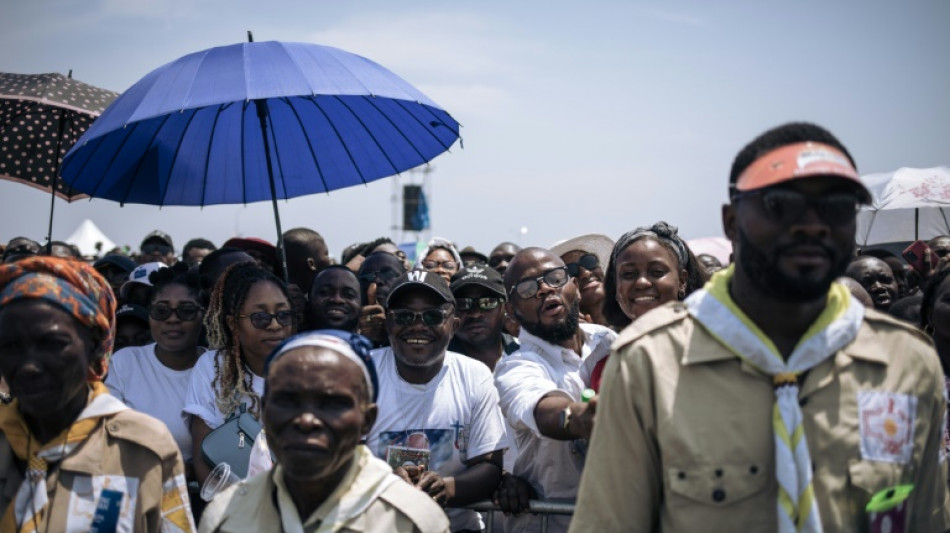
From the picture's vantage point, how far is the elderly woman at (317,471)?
9.71ft

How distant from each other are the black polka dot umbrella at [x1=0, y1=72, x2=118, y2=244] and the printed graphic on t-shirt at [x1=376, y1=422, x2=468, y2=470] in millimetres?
3752

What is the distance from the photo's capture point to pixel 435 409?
4.52 m

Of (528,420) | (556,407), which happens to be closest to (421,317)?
(528,420)

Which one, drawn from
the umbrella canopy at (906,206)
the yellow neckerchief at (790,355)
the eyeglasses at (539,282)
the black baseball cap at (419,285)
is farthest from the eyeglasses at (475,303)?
the umbrella canopy at (906,206)

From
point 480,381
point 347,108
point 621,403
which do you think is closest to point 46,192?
point 347,108

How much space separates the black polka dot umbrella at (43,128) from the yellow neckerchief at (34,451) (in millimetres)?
3971

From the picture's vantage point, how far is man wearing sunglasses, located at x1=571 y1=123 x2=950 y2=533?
2436 millimetres

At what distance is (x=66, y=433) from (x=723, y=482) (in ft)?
7.11

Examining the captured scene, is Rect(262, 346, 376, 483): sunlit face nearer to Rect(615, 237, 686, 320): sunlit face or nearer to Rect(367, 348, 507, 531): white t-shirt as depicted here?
Rect(367, 348, 507, 531): white t-shirt

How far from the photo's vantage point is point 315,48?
5.49m

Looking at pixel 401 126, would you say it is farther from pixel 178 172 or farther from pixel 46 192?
pixel 46 192

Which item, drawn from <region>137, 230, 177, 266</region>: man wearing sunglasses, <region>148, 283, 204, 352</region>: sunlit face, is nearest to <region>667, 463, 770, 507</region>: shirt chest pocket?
<region>148, 283, 204, 352</region>: sunlit face

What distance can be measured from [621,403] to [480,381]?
2196 mm

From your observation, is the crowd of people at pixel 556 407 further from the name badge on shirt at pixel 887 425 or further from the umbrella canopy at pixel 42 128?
the umbrella canopy at pixel 42 128
